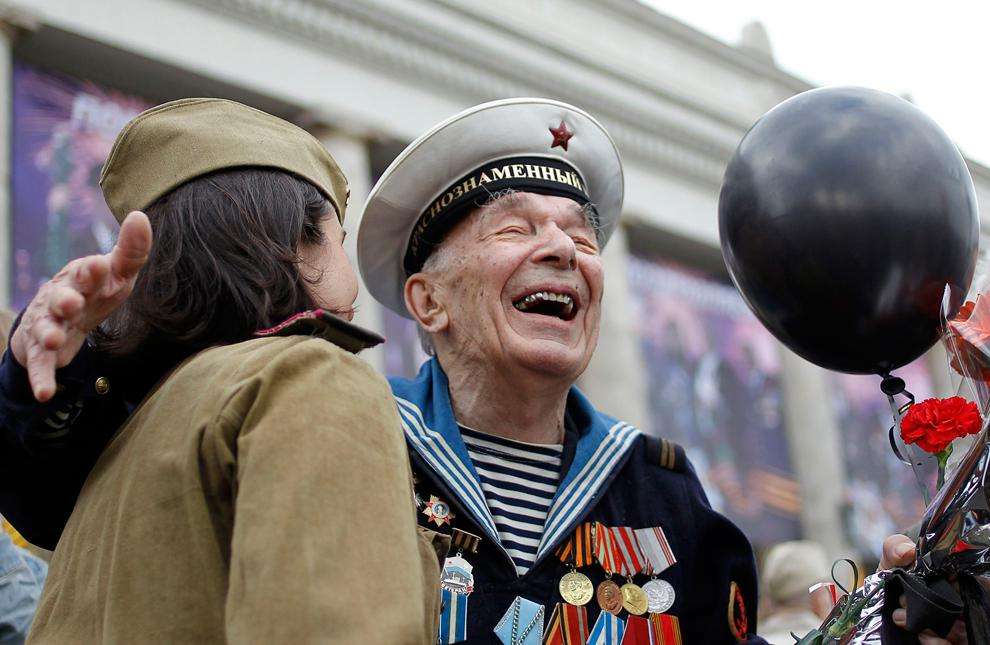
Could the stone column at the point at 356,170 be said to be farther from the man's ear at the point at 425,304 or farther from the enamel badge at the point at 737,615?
the enamel badge at the point at 737,615

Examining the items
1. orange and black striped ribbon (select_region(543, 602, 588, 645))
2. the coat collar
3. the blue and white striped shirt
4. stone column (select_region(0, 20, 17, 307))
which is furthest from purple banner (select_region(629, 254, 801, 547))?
the coat collar

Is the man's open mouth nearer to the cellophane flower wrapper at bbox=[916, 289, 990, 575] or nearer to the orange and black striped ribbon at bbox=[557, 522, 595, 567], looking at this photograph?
the orange and black striped ribbon at bbox=[557, 522, 595, 567]

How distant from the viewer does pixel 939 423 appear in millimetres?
2137

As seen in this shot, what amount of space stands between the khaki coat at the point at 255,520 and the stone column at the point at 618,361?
13530 millimetres

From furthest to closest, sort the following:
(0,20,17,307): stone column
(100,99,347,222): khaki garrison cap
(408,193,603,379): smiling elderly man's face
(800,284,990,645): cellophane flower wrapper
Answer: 1. (0,20,17,307): stone column
2. (408,193,603,379): smiling elderly man's face
3. (800,284,990,645): cellophane flower wrapper
4. (100,99,347,222): khaki garrison cap

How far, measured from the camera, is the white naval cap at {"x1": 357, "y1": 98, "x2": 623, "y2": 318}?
308 cm

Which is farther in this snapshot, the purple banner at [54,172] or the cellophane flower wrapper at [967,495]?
the purple banner at [54,172]

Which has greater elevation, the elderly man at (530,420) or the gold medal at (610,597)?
the elderly man at (530,420)

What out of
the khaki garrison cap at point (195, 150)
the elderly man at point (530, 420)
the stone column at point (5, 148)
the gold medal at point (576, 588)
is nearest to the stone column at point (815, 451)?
the stone column at point (5, 148)

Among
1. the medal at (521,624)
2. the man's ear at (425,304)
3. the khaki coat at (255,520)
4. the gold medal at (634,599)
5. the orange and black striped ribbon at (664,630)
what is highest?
the khaki coat at (255,520)

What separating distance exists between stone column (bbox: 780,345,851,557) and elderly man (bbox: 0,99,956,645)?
15.6 m

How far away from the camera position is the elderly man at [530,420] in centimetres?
257

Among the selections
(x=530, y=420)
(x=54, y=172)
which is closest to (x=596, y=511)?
(x=530, y=420)

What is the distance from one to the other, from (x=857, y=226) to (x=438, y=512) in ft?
3.77
